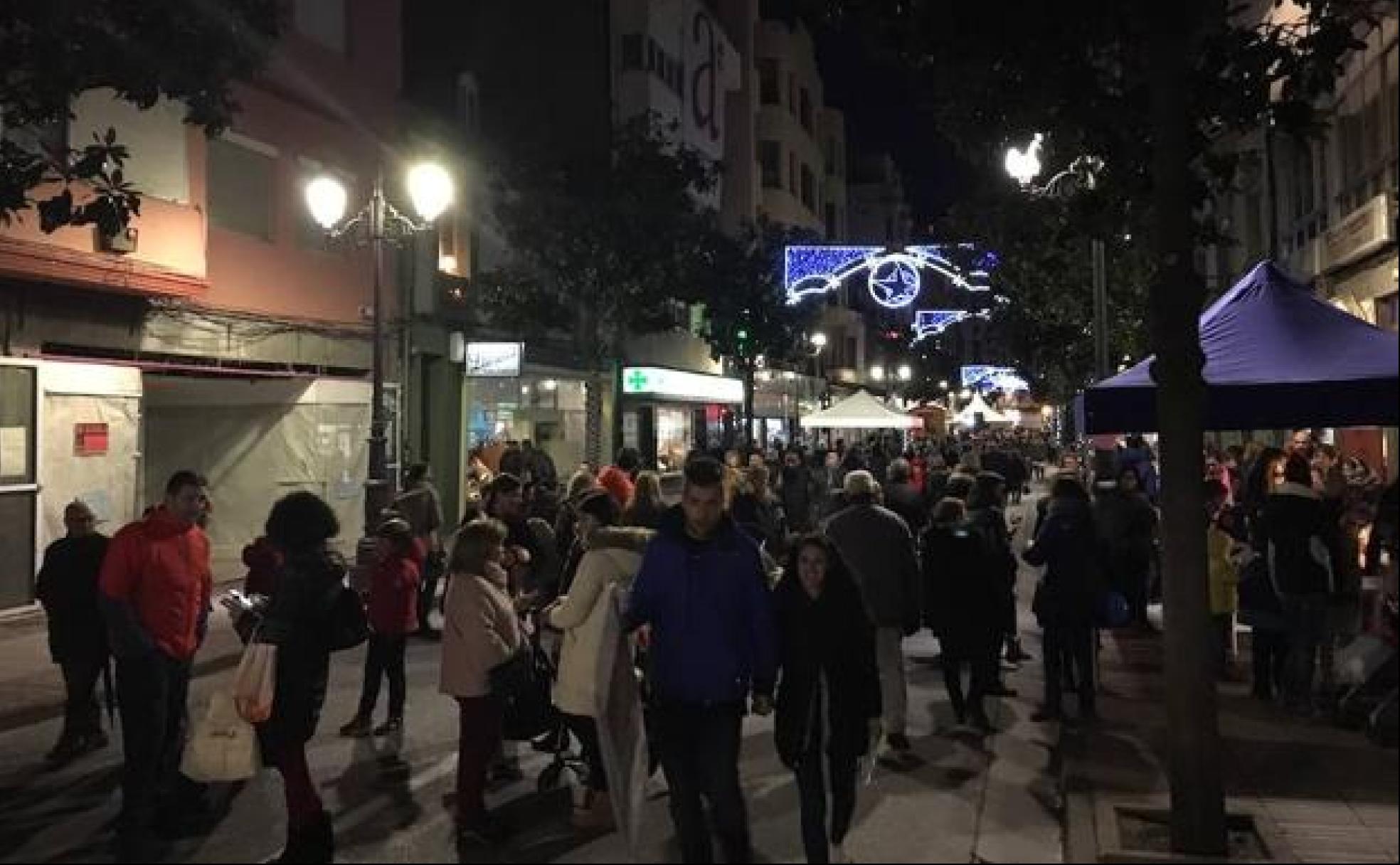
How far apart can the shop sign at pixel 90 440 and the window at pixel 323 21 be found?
6.51 meters

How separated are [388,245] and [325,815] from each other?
1559 cm

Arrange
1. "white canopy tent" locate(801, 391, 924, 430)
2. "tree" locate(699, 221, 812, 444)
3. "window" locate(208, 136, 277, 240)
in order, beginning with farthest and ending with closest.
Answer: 1. "tree" locate(699, 221, 812, 444)
2. "white canopy tent" locate(801, 391, 924, 430)
3. "window" locate(208, 136, 277, 240)

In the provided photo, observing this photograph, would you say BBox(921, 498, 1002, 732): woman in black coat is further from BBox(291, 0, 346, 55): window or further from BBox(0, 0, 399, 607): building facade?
BBox(291, 0, 346, 55): window

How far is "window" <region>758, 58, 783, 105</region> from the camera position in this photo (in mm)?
48219

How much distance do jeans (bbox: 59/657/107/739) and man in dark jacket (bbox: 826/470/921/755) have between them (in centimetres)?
477

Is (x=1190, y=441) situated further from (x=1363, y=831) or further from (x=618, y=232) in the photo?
(x=618, y=232)

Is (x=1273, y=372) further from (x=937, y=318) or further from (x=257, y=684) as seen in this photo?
(x=937, y=318)

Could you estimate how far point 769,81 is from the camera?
48312mm

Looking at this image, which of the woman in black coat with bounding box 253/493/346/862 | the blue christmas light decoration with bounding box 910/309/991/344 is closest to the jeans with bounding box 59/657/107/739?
the woman in black coat with bounding box 253/493/346/862

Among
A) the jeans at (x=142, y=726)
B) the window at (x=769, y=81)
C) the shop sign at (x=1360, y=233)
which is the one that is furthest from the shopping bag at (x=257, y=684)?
the window at (x=769, y=81)

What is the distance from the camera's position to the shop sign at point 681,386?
30.7m

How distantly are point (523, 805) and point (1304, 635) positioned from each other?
496cm

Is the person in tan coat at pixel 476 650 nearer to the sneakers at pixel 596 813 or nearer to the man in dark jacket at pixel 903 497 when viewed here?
the sneakers at pixel 596 813


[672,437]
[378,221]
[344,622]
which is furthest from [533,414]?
[344,622]
